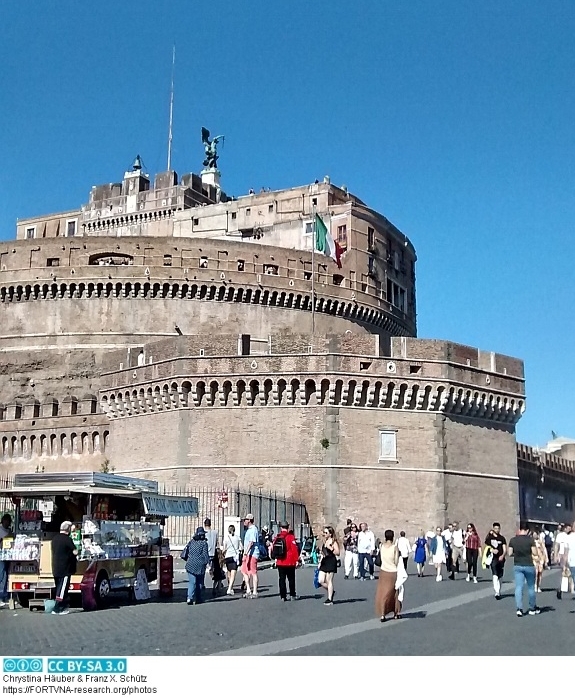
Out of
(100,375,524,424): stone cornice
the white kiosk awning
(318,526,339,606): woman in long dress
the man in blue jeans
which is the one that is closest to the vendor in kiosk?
the white kiosk awning

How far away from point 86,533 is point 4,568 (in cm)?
114

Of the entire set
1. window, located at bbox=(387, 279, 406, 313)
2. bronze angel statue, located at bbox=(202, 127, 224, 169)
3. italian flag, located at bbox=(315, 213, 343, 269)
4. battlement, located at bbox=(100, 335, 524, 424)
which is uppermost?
bronze angel statue, located at bbox=(202, 127, 224, 169)

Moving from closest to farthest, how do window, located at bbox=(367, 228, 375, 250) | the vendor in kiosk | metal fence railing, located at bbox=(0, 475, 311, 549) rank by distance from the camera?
the vendor in kiosk, metal fence railing, located at bbox=(0, 475, 311, 549), window, located at bbox=(367, 228, 375, 250)

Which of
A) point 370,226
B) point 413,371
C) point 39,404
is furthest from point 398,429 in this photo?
point 370,226

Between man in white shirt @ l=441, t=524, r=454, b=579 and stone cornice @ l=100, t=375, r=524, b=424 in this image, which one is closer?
man in white shirt @ l=441, t=524, r=454, b=579

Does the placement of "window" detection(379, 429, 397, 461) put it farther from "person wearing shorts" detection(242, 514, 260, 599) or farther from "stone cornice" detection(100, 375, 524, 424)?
"person wearing shorts" detection(242, 514, 260, 599)

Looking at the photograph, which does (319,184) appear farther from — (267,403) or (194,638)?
(194,638)

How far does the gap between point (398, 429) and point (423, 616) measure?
A: 13.1 meters

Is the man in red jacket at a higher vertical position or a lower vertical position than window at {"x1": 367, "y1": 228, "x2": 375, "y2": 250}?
lower

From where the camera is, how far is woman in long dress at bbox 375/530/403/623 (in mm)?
10266

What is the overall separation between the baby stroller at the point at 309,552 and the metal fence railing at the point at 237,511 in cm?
54

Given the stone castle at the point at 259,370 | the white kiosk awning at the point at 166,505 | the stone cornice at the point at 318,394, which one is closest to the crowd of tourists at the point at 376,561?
the white kiosk awning at the point at 166,505

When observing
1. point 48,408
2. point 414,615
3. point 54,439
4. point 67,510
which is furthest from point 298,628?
point 48,408

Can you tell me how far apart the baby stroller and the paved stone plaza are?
6.69m
